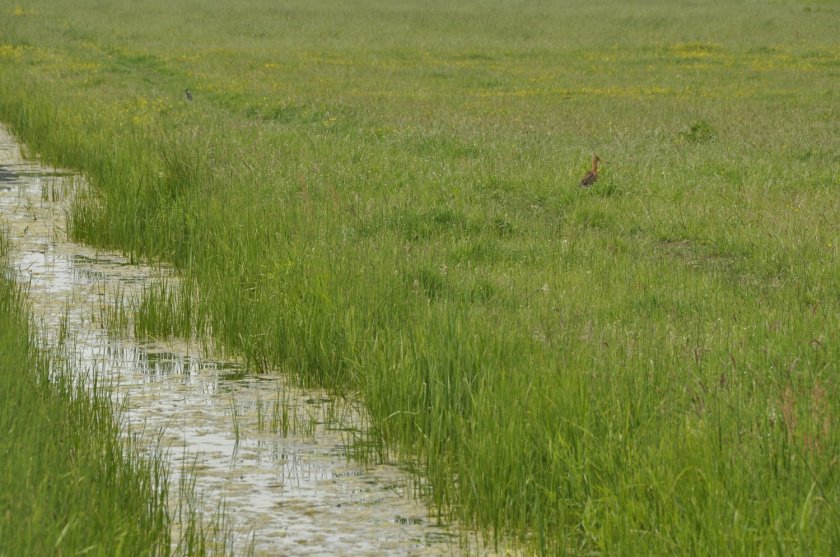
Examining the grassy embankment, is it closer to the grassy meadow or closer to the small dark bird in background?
the grassy meadow

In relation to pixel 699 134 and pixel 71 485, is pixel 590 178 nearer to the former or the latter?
pixel 699 134

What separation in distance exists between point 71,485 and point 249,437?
78.0 inches

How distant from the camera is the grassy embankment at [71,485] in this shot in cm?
414

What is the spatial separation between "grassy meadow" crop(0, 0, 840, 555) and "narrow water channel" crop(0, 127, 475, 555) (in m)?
0.25

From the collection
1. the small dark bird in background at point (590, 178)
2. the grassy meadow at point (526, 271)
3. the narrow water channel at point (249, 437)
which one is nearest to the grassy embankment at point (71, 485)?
the narrow water channel at point (249, 437)

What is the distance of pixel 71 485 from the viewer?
4664 millimetres

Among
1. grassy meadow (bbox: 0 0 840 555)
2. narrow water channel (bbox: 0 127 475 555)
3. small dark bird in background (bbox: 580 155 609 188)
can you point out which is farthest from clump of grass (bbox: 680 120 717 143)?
narrow water channel (bbox: 0 127 475 555)

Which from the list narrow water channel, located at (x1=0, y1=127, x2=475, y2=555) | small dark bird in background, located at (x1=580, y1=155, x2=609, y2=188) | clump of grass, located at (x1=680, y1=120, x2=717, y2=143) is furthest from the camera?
clump of grass, located at (x1=680, y1=120, x2=717, y2=143)

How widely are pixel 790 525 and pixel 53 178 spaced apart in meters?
12.7

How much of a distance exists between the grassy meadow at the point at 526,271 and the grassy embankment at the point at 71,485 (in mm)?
1458

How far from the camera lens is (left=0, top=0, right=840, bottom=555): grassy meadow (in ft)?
16.8

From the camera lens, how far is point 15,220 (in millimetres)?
12734

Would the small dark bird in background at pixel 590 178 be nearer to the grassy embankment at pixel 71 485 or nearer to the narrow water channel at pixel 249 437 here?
the narrow water channel at pixel 249 437

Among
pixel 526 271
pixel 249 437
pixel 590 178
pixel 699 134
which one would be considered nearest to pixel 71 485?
pixel 249 437
